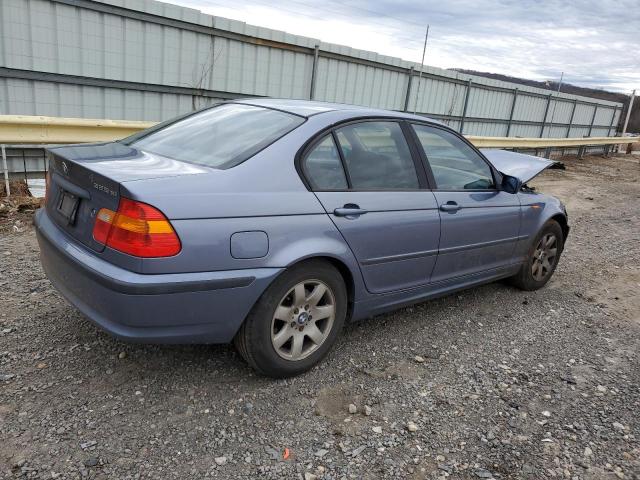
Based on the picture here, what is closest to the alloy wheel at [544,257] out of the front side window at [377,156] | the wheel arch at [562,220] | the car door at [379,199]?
the wheel arch at [562,220]

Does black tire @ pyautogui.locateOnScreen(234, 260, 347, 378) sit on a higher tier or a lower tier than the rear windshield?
lower

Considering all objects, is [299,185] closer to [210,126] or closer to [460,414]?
[210,126]

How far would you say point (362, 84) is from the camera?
11875 mm

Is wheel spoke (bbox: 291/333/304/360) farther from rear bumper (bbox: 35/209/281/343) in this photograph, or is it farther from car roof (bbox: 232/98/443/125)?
car roof (bbox: 232/98/443/125)

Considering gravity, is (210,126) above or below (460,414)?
above

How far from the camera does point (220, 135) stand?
315cm

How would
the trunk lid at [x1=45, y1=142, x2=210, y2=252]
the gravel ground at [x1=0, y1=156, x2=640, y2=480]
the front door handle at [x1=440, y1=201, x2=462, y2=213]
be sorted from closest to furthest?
the gravel ground at [x1=0, y1=156, x2=640, y2=480], the trunk lid at [x1=45, y1=142, x2=210, y2=252], the front door handle at [x1=440, y1=201, x2=462, y2=213]

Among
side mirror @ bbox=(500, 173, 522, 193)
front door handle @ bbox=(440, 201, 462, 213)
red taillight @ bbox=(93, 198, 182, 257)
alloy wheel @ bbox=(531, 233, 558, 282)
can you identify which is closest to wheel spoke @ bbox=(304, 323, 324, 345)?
red taillight @ bbox=(93, 198, 182, 257)

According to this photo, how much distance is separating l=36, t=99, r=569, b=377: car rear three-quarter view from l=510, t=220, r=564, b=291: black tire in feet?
2.90

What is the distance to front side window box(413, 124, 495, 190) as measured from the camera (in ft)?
12.3

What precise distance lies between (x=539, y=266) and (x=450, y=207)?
1.75 m

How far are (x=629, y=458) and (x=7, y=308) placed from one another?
3946mm

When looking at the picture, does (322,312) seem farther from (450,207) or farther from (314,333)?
(450,207)

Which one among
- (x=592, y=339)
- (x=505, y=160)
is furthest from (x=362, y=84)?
(x=592, y=339)
